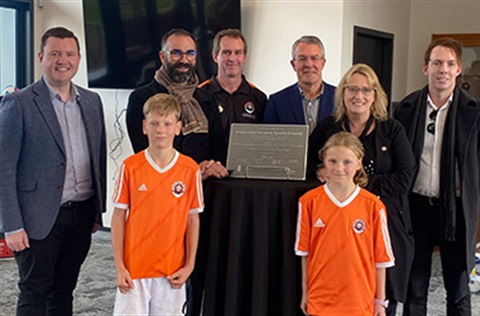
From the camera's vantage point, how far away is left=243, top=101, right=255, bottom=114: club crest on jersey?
3264 mm

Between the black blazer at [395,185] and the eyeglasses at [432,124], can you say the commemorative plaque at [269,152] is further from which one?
the eyeglasses at [432,124]

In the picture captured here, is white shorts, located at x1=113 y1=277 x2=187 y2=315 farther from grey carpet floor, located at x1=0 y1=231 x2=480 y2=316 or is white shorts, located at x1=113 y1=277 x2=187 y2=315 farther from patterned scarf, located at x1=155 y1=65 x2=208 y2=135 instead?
grey carpet floor, located at x1=0 y1=231 x2=480 y2=316

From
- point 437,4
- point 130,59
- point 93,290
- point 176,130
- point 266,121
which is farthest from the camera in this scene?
point 437,4

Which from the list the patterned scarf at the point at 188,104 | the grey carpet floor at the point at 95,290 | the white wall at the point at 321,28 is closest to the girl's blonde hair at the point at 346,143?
the patterned scarf at the point at 188,104

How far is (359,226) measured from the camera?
7.73 feet

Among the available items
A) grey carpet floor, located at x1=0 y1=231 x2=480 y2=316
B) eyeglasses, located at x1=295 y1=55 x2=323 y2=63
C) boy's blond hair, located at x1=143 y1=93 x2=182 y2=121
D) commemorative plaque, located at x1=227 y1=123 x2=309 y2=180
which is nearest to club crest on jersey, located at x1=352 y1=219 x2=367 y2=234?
commemorative plaque, located at x1=227 y1=123 x2=309 y2=180

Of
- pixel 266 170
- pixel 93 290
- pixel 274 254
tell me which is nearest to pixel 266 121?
pixel 266 170

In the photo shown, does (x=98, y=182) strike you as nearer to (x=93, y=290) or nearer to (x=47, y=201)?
(x=47, y=201)

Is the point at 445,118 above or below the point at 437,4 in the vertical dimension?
below

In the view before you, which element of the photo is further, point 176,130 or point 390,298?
point 390,298

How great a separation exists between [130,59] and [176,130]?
3456 mm

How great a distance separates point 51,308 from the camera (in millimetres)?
2789

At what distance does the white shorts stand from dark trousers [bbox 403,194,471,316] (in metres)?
1.22

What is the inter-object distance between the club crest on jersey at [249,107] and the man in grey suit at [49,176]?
871 millimetres
